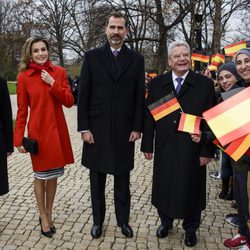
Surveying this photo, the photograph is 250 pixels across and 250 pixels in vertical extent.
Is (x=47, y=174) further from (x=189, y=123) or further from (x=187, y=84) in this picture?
(x=187, y=84)

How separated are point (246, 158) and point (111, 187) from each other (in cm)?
289

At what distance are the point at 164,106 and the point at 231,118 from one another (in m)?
0.83

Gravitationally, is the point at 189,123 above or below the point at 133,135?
above

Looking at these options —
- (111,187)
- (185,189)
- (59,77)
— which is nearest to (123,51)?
(59,77)

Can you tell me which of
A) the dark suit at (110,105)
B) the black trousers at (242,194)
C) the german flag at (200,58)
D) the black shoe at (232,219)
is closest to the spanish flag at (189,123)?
the dark suit at (110,105)

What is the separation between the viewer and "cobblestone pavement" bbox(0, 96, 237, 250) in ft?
13.5

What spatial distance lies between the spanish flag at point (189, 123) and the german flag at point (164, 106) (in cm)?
13

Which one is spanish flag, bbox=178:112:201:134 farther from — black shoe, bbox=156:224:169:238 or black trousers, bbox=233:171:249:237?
black shoe, bbox=156:224:169:238

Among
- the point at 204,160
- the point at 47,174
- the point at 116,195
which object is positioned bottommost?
the point at 116,195

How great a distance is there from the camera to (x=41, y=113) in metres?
3.99

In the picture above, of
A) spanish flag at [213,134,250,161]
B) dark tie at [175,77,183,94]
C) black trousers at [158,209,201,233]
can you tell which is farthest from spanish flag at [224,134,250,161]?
black trousers at [158,209,201,233]

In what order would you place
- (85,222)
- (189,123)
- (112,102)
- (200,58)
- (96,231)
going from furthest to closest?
(200,58) → (85,222) → (96,231) → (112,102) → (189,123)

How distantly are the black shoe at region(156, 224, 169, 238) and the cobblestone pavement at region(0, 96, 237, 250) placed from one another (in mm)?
46

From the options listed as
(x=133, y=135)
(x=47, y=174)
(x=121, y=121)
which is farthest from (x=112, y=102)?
(x=47, y=174)
